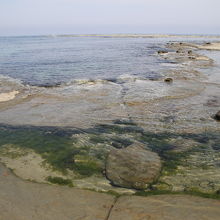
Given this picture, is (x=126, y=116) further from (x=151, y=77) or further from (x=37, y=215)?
(x=151, y=77)

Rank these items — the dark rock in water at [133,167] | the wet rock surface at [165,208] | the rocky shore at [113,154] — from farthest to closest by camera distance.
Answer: the dark rock in water at [133,167], the rocky shore at [113,154], the wet rock surface at [165,208]

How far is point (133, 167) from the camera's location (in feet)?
18.1

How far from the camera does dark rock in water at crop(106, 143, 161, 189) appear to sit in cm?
518

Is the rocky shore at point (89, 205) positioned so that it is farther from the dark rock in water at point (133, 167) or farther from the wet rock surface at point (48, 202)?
the dark rock in water at point (133, 167)

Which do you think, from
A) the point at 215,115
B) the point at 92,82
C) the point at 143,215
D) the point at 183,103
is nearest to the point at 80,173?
the point at 143,215

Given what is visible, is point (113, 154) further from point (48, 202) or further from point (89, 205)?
point (48, 202)

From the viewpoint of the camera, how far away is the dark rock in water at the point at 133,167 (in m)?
5.18

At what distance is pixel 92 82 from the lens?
16.8 metres

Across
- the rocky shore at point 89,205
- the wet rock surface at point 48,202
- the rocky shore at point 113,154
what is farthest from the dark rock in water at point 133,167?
the wet rock surface at point 48,202

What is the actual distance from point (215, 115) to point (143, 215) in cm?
645

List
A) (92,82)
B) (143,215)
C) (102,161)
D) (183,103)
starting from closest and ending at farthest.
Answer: (143,215) < (102,161) < (183,103) < (92,82)

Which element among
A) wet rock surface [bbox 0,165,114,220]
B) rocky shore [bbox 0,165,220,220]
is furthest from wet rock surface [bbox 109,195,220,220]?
wet rock surface [bbox 0,165,114,220]

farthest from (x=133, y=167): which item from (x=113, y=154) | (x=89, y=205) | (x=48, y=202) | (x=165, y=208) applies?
(x=48, y=202)

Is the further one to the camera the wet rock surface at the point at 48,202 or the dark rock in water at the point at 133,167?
the dark rock in water at the point at 133,167
